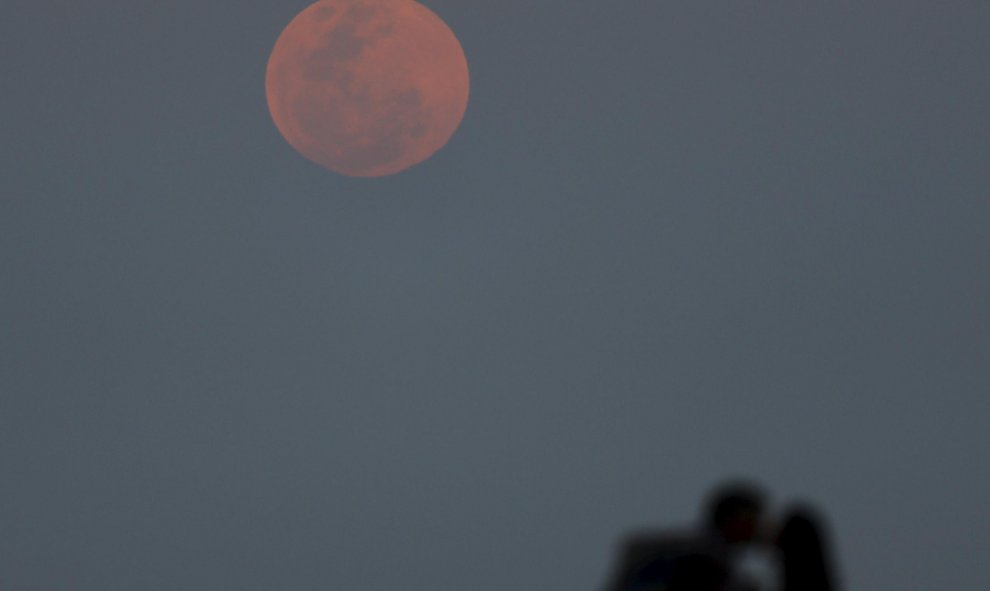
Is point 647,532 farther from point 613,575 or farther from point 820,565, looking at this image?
point 820,565

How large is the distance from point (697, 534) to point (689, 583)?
37 centimetres

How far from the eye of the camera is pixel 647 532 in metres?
9.85

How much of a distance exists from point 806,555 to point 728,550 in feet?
1.31

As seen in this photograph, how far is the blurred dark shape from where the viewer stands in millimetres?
9891

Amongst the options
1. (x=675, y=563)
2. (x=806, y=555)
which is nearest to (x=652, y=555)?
(x=675, y=563)

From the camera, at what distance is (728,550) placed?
1002 centimetres

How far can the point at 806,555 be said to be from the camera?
9.98 metres

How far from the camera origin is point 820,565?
9898 mm

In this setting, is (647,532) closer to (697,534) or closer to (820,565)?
(697,534)

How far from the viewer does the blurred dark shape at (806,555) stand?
9.89 m

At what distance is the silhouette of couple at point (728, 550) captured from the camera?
382 inches

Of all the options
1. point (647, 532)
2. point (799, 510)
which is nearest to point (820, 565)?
point (799, 510)

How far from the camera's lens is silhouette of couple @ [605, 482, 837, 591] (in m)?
9.70

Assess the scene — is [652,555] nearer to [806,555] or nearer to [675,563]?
[675,563]
